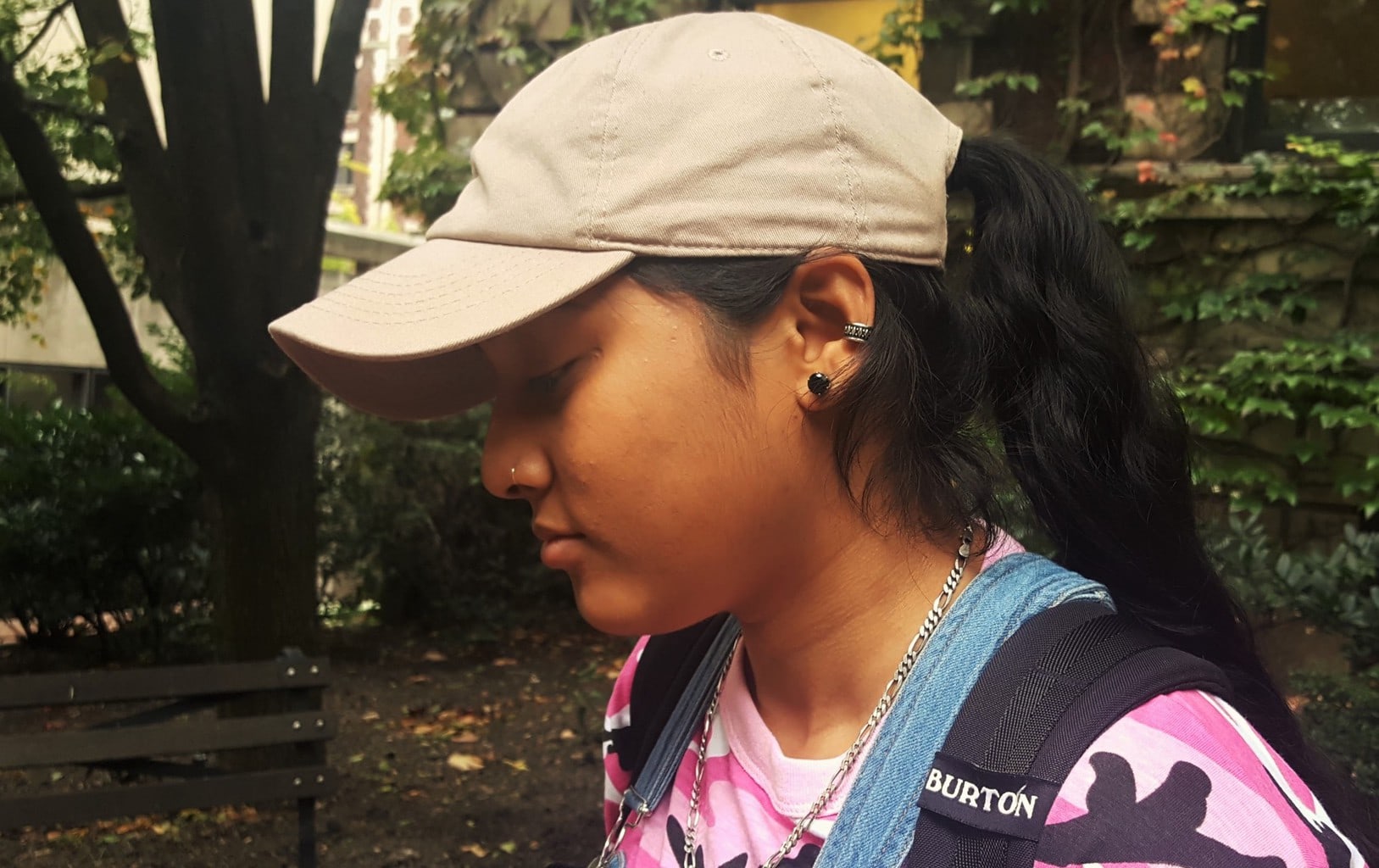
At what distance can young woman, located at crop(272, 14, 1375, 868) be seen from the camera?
1.10m

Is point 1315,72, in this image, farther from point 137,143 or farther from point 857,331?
point 857,331

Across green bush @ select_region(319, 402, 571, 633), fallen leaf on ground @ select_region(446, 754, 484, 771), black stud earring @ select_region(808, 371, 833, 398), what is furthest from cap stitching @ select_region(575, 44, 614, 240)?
green bush @ select_region(319, 402, 571, 633)

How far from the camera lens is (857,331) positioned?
3.84ft

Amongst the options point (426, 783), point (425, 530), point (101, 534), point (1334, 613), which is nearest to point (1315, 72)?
point (1334, 613)

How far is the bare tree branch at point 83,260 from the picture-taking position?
395 cm

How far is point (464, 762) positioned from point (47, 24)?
3379 mm

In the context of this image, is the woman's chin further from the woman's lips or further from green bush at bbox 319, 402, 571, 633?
green bush at bbox 319, 402, 571, 633

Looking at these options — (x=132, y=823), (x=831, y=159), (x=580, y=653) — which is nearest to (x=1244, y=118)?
(x=580, y=653)

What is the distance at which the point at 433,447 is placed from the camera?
7367mm

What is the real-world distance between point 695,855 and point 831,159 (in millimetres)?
786

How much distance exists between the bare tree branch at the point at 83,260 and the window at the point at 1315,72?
4.78m

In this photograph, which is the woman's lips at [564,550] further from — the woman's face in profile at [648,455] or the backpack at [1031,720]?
the backpack at [1031,720]

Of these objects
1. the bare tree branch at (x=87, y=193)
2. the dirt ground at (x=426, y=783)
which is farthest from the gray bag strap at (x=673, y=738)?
the bare tree branch at (x=87, y=193)

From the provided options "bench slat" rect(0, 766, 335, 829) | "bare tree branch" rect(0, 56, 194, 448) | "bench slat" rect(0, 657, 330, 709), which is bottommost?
"bench slat" rect(0, 766, 335, 829)
